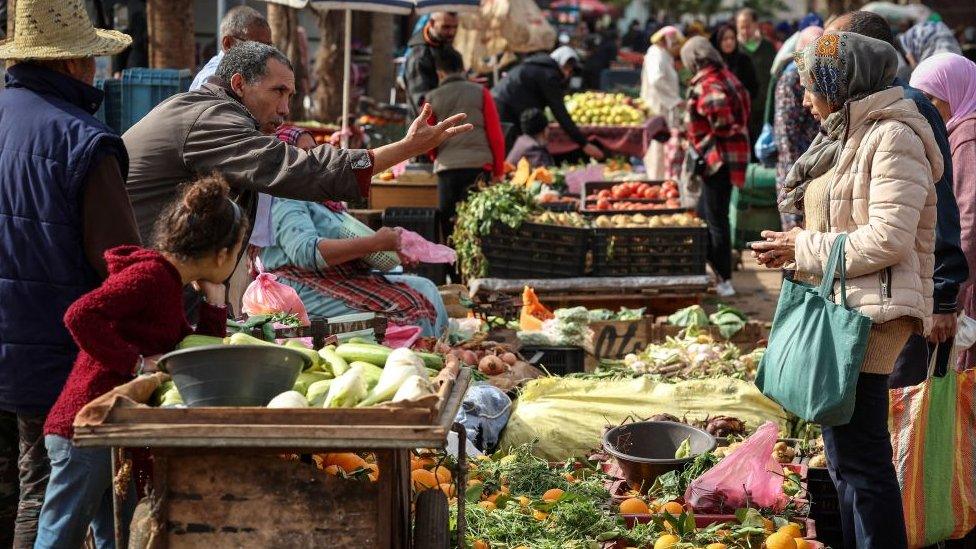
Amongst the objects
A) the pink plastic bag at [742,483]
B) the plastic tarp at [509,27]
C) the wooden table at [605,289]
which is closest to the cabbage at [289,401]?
the pink plastic bag at [742,483]

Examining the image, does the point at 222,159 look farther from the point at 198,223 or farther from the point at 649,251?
the point at 649,251

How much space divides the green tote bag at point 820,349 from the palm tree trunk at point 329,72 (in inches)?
504

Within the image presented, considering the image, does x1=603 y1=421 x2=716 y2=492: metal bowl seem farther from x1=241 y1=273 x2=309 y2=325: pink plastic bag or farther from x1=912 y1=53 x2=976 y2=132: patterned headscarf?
x1=912 y1=53 x2=976 y2=132: patterned headscarf

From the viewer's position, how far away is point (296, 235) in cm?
595

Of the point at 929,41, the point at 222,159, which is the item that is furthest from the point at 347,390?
the point at 929,41

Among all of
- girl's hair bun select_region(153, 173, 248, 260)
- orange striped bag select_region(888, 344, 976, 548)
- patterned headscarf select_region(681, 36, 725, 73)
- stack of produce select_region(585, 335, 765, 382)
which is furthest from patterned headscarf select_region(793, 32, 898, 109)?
patterned headscarf select_region(681, 36, 725, 73)

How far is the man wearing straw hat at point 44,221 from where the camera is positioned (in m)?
3.54

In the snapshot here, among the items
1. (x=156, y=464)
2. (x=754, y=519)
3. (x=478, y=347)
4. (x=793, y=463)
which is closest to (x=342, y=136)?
(x=478, y=347)

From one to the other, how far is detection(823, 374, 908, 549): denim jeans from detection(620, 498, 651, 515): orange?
0.74 m

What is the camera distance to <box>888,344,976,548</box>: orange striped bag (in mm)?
4527

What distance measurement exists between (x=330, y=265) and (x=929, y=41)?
19.2ft

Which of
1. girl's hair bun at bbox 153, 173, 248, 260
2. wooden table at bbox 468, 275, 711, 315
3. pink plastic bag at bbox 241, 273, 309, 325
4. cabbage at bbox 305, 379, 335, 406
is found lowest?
wooden table at bbox 468, 275, 711, 315

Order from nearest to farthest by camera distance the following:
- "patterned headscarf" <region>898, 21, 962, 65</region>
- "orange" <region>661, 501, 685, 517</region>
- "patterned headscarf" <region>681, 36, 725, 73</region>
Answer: "orange" <region>661, 501, 685, 517</region>
"patterned headscarf" <region>898, 21, 962, 65</region>
"patterned headscarf" <region>681, 36, 725, 73</region>

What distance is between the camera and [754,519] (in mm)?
4258
